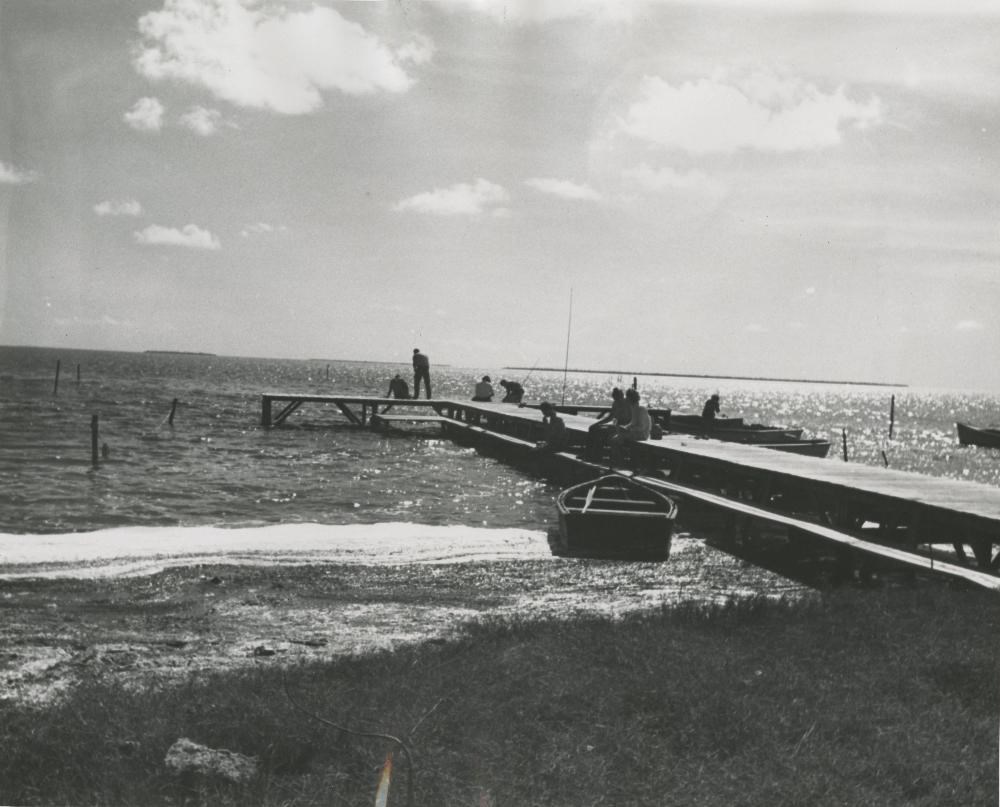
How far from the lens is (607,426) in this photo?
21.4m

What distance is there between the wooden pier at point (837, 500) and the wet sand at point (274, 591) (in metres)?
1.18

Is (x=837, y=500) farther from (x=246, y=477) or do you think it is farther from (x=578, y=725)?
(x=246, y=477)

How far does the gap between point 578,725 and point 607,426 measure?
16.1 m

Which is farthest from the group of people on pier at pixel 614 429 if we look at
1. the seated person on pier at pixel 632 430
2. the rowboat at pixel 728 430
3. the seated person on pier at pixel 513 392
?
the seated person on pier at pixel 513 392

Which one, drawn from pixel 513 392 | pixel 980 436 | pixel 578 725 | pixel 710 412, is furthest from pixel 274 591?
pixel 980 436

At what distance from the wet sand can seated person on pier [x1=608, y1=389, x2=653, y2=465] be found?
14.6ft

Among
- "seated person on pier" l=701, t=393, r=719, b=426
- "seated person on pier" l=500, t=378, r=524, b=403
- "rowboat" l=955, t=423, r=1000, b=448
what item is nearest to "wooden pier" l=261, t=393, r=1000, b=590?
"seated person on pier" l=701, t=393, r=719, b=426

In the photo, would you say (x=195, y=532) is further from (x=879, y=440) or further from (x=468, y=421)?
(x=879, y=440)

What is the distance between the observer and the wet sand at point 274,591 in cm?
823

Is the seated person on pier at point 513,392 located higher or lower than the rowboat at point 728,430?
higher

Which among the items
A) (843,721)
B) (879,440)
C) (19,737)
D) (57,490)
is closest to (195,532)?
(57,490)

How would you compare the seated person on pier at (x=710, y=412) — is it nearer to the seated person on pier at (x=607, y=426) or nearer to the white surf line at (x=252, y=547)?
the seated person on pier at (x=607, y=426)

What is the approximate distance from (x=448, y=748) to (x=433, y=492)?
17.2m

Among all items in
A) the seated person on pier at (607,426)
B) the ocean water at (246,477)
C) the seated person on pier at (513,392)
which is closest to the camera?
the ocean water at (246,477)
